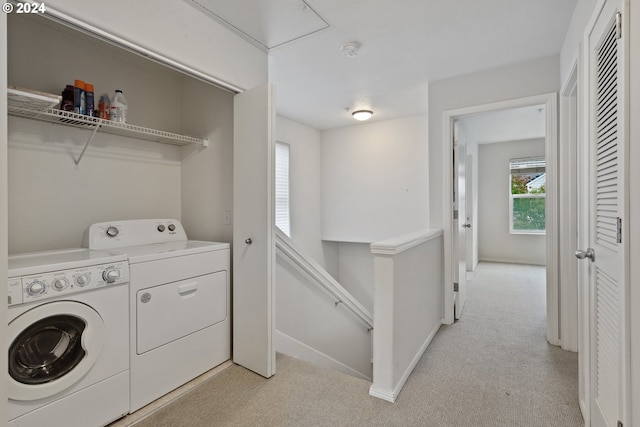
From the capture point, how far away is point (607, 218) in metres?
1.25

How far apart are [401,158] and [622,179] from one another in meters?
3.51

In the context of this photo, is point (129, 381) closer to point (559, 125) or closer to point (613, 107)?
point (613, 107)

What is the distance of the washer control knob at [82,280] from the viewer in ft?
4.90

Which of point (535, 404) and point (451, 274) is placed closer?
point (535, 404)

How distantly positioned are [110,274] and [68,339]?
35 cm

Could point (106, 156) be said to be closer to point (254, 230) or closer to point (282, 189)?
point (254, 230)

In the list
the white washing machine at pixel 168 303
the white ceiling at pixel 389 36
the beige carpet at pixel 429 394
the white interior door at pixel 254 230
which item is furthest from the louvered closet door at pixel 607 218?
the white washing machine at pixel 168 303

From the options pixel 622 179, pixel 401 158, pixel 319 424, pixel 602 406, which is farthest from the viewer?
pixel 401 158

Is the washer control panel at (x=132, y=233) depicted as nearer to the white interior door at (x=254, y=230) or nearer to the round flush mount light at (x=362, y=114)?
the white interior door at (x=254, y=230)

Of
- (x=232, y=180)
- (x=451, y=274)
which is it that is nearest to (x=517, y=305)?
(x=451, y=274)

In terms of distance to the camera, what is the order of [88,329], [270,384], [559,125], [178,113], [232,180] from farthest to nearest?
[178,113]
[559,125]
[232,180]
[270,384]
[88,329]

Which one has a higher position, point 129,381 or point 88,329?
point 88,329

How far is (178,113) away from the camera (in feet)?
9.00

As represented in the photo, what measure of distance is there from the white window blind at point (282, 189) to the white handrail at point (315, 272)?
1.64 metres
